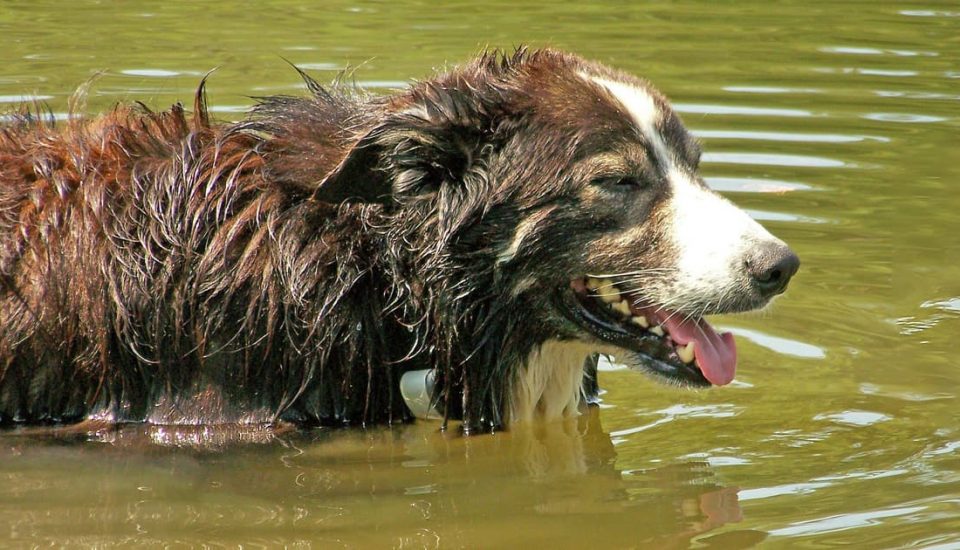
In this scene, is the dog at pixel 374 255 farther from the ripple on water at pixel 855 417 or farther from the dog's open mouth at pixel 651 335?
the ripple on water at pixel 855 417

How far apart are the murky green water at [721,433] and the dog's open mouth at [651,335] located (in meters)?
0.34

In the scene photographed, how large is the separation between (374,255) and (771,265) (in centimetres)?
179

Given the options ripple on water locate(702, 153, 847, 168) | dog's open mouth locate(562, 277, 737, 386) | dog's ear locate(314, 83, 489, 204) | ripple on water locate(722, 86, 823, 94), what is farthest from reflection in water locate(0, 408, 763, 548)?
ripple on water locate(722, 86, 823, 94)

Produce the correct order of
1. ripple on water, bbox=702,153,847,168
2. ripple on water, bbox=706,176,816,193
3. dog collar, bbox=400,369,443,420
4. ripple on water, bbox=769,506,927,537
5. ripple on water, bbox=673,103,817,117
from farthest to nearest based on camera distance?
1. ripple on water, bbox=673,103,817,117
2. ripple on water, bbox=702,153,847,168
3. ripple on water, bbox=706,176,816,193
4. dog collar, bbox=400,369,443,420
5. ripple on water, bbox=769,506,927,537

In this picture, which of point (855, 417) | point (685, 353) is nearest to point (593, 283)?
point (685, 353)

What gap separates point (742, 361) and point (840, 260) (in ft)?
5.30

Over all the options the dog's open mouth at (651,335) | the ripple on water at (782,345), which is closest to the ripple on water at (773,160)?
the ripple on water at (782,345)

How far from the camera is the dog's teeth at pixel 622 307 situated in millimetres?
7355

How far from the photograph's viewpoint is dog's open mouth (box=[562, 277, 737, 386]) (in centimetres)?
731

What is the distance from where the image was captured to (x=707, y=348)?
7438 mm

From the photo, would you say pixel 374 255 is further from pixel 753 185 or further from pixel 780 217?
pixel 753 185

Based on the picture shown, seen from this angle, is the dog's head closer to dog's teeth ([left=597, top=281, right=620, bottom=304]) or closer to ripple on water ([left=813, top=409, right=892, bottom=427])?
dog's teeth ([left=597, top=281, right=620, bottom=304])

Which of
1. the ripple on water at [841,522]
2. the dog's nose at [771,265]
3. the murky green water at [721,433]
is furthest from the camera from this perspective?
the dog's nose at [771,265]

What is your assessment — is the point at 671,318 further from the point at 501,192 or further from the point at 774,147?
the point at 774,147
